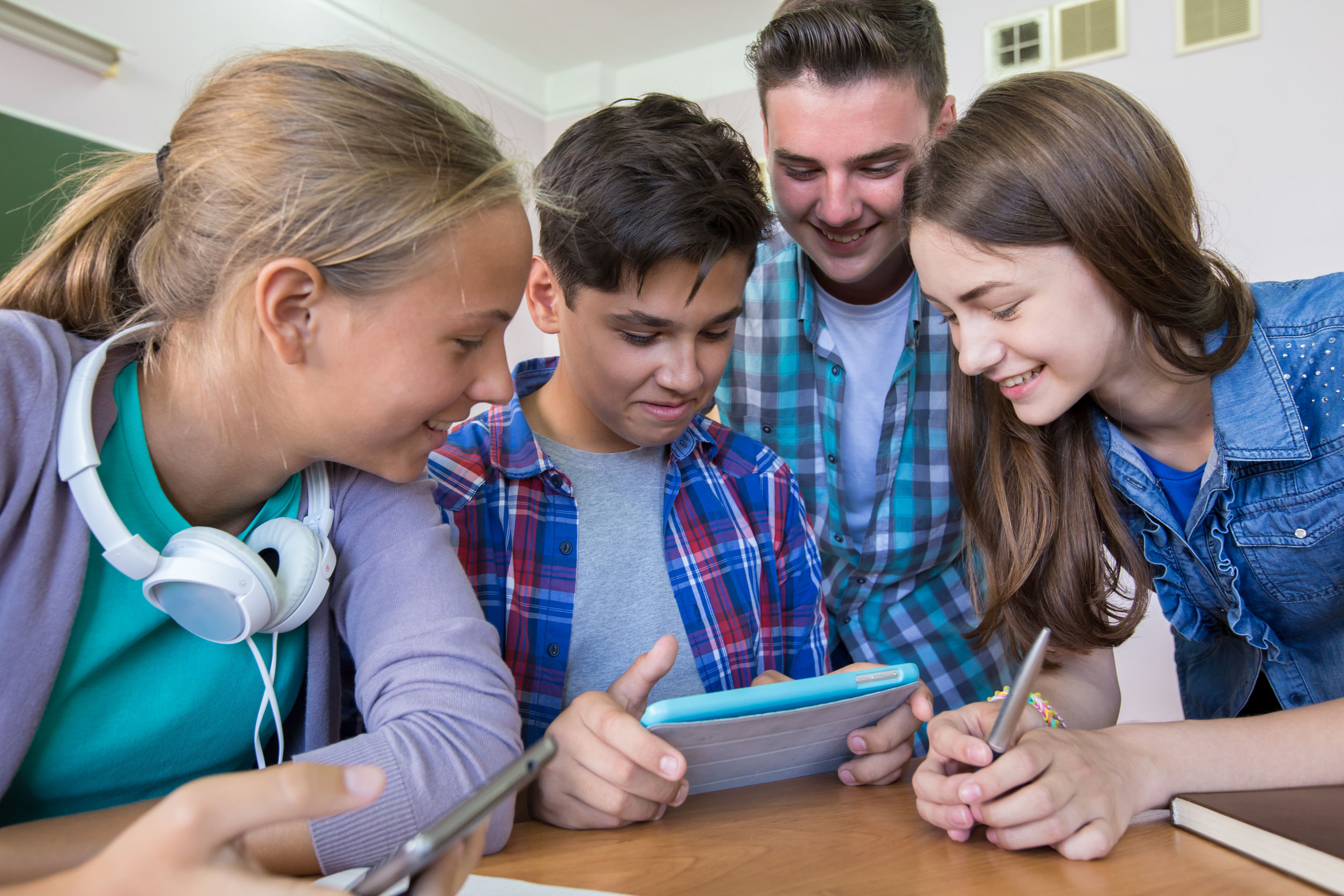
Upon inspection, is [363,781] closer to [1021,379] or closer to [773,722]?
[773,722]

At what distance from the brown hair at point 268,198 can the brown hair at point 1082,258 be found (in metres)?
0.61

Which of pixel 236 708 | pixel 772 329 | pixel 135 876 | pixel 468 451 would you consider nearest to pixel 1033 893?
pixel 135 876

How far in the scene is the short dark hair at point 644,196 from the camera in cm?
112

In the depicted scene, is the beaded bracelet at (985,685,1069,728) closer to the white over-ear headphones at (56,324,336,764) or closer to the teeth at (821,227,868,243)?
the white over-ear headphones at (56,324,336,764)

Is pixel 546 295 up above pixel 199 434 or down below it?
above

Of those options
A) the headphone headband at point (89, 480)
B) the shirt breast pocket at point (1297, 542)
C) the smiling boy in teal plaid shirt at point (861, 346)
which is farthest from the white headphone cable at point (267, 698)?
the shirt breast pocket at point (1297, 542)

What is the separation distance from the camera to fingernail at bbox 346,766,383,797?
1.44 ft

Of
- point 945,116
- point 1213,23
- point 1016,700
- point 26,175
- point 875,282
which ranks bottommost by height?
point 1016,700

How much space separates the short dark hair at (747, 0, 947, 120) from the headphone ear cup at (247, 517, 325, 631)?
42.8 inches

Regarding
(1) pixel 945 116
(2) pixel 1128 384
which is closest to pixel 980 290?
(2) pixel 1128 384

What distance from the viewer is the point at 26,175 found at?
2.66 metres

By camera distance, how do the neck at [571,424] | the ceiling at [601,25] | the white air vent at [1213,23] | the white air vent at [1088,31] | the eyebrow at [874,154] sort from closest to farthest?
1. the neck at [571,424]
2. the eyebrow at [874,154]
3. the white air vent at [1213,23]
4. the white air vent at [1088,31]
5. the ceiling at [601,25]

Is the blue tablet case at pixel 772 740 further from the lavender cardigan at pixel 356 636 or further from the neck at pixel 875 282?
the neck at pixel 875 282

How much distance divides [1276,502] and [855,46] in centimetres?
89
